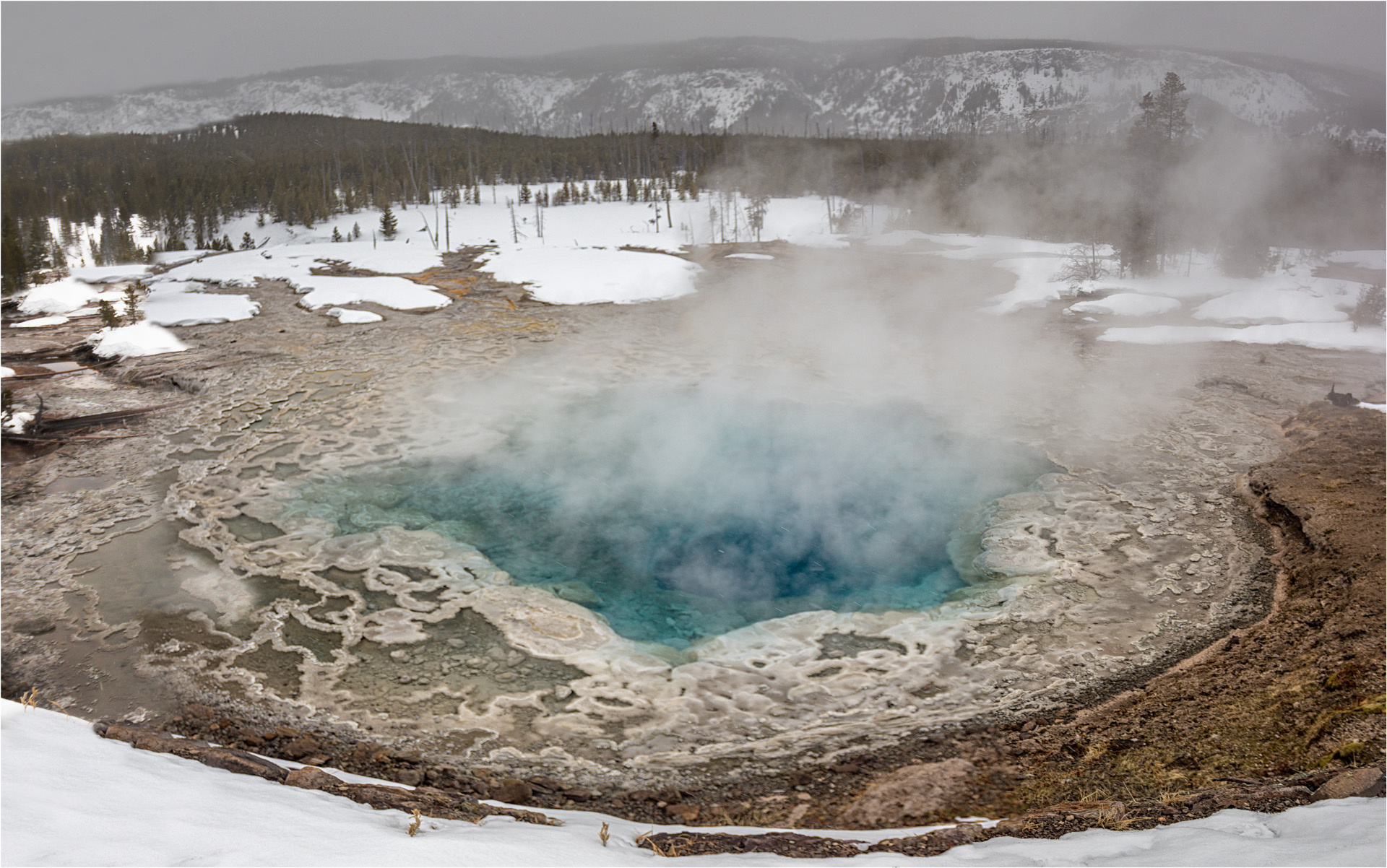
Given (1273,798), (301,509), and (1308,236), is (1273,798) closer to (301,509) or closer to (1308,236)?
(301,509)

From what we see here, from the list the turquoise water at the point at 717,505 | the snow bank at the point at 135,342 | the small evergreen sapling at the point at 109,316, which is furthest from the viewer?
the small evergreen sapling at the point at 109,316

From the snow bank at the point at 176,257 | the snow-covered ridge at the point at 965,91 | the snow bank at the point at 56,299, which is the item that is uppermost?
the snow-covered ridge at the point at 965,91

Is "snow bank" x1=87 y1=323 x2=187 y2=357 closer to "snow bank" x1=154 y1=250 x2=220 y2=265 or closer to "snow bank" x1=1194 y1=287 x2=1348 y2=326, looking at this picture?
"snow bank" x1=154 y1=250 x2=220 y2=265

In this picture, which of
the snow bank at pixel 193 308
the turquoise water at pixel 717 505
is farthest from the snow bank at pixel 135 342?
the turquoise water at pixel 717 505

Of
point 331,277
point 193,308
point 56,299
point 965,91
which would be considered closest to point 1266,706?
point 193,308

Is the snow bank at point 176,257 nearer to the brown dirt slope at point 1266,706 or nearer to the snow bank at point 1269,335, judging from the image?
the snow bank at point 1269,335

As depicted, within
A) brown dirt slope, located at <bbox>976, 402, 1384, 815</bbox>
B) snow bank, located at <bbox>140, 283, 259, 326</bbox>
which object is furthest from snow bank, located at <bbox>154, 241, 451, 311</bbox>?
brown dirt slope, located at <bbox>976, 402, 1384, 815</bbox>

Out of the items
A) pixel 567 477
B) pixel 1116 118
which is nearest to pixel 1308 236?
pixel 567 477
